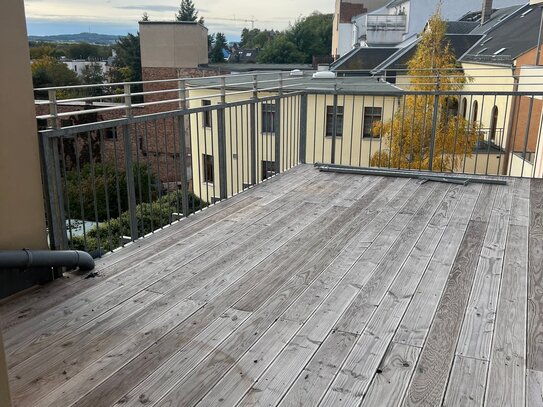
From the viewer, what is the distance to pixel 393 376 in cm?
202

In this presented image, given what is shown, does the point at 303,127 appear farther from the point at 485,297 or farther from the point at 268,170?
the point at 485,297

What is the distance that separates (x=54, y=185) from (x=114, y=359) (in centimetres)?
113

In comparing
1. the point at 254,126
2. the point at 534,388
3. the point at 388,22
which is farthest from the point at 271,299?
the point at 388,22

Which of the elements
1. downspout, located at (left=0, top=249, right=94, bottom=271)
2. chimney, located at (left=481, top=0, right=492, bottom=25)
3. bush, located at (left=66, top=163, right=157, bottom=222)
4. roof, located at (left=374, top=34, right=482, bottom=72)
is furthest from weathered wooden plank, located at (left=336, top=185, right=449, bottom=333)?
chimney, located at (left=481, top=0, right=492, bottom=25)

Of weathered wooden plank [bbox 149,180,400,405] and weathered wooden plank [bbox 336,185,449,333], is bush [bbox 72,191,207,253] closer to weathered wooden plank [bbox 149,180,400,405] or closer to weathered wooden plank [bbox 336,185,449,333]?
weathered wooden plank [bbox 149,180,400,405]

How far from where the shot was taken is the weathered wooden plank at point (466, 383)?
1.86 meters

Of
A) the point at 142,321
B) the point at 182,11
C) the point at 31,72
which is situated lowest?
the point at 142,321

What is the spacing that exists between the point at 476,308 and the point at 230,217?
7.16 ft

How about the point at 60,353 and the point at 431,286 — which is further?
the point at 431,286

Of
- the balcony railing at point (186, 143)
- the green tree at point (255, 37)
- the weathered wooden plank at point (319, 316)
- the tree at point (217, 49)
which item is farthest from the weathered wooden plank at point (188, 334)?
the green tree at point (255, 37)

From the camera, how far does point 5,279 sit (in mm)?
2607

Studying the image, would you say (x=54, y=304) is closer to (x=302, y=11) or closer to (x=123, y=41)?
(x=123, y=41)

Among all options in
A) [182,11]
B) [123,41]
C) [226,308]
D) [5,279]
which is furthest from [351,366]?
[182,11]

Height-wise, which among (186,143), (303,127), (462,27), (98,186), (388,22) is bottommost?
(98,186)
